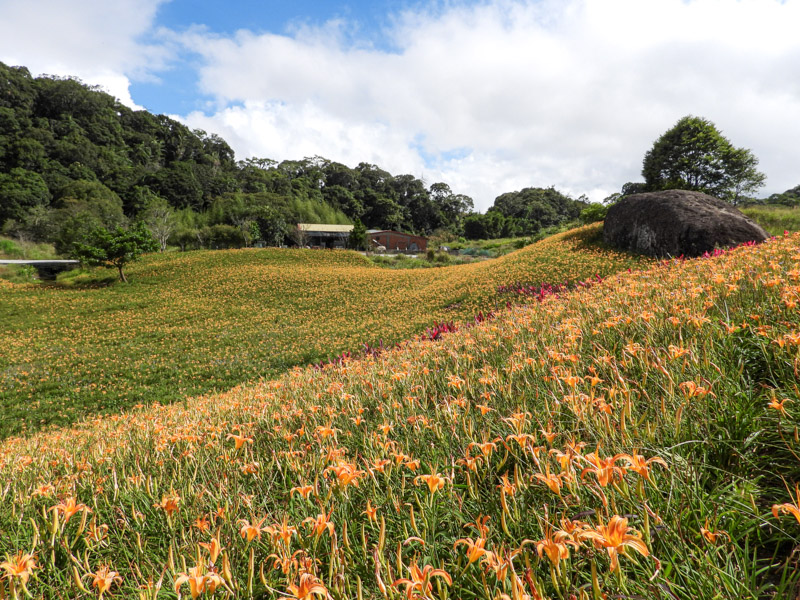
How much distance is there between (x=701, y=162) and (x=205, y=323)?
134 feet

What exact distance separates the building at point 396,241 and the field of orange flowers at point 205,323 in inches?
1346

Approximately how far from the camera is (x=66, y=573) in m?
1.44

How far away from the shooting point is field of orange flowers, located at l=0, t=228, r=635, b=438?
29.9 ft

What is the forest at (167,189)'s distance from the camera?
42875mm

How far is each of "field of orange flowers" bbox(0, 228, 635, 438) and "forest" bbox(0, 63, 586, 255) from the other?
2015 centimetres

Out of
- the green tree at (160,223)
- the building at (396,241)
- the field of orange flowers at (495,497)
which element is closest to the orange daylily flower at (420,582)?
the field of orange flowers at (495,497)

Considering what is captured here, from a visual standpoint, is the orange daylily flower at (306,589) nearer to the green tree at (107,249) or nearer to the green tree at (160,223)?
the green tree at (107,249)

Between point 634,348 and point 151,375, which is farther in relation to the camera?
point 151,375

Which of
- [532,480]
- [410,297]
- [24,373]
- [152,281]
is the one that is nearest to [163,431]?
[532,480]

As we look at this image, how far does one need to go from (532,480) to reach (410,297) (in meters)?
14.4

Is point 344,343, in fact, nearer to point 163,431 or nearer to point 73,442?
point 73,442

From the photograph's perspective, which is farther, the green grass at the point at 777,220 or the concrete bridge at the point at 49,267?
the concrete bridge at the point at 49,267

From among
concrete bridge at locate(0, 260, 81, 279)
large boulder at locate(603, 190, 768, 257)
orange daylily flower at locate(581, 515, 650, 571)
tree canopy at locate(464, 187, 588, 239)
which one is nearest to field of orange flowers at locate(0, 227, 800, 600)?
orange daylily flower at locate(581, 515, 650, 571)

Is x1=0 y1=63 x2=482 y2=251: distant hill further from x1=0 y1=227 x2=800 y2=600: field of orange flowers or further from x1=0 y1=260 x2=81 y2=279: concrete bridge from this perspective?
x1=0 y1=227 x2=800 y2=600: field of orange flowers
